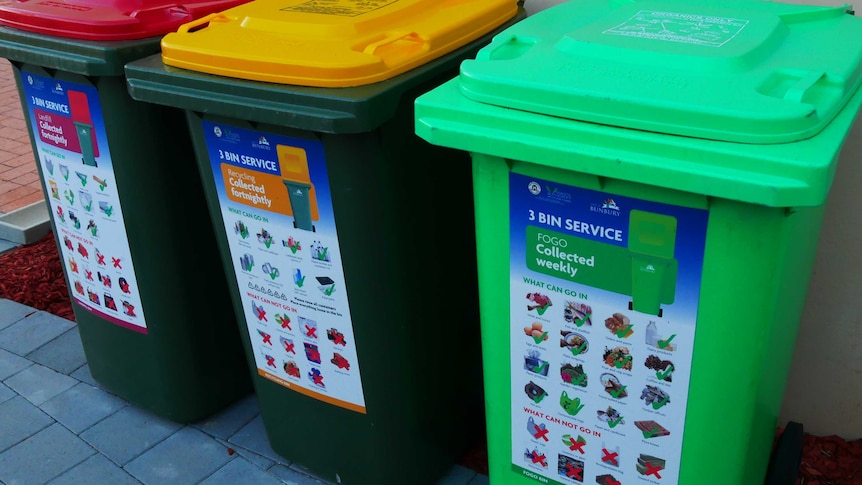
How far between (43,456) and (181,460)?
553mm

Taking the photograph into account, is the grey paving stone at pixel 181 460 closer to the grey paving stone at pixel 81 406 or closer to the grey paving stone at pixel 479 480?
the grey paving stone at pixel 81 406

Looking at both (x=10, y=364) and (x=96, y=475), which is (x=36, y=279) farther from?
(x=96, y=475)

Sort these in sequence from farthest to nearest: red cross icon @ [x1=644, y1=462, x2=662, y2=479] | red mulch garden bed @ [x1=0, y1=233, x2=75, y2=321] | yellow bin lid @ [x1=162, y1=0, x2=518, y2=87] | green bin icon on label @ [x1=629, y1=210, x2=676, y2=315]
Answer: red mulch garden bed @ [x1=0, y1=233, x2=75, y2=321] < yellow bin lid @ [x1=162, y1=0, x2=518, y2=87] < red cross icon @ [x1=644, y1=462, x2=662, y2=479] < green bin icon on label @ [x1=629, y1=210, x2=676, y2=315]

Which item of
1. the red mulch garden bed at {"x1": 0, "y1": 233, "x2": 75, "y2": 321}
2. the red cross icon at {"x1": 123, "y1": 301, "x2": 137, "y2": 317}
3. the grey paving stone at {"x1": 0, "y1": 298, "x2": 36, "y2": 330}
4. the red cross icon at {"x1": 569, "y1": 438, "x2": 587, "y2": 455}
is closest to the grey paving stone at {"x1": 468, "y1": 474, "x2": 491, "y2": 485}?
the red cross icon at {"x1": 569, "y1": 438, "x2": 587, "y2": 455}

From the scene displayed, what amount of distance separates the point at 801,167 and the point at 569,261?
1.80 feet

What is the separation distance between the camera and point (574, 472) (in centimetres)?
202

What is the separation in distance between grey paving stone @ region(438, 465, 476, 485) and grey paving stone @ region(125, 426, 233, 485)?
825mm

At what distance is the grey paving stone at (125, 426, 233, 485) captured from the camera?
2801 mm

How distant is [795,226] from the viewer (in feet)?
5.25

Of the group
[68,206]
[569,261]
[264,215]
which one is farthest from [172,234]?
[569,261]

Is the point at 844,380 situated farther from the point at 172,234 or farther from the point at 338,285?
the point at 172,234

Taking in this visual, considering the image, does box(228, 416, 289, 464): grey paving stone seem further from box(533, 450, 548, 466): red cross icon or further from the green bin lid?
the green bin lid

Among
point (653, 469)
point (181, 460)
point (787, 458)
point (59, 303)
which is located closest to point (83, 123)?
point (181, 460)

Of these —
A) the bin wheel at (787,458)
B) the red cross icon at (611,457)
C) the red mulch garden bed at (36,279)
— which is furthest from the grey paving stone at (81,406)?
the bin wheel at (787,458)
